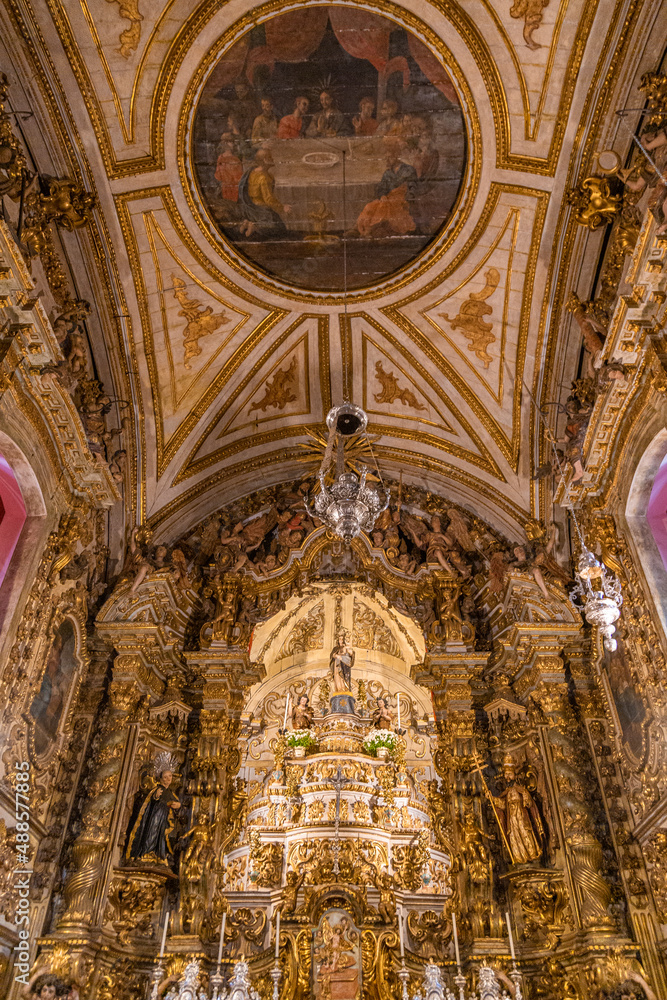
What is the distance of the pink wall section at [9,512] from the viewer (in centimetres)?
887

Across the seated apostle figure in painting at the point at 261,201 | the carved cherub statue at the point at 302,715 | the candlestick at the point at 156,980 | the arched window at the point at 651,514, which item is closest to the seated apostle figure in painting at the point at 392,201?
the seated apostle figure in painting at the point at 261,201

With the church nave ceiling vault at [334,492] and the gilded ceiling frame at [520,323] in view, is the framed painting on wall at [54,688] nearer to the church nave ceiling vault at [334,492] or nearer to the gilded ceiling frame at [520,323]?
the church nave ceiling vault at [334,492]

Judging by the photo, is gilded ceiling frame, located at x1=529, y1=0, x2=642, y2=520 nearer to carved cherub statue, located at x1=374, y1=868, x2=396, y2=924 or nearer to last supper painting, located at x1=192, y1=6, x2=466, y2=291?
last supper painting, located at x1=192, y1=6, x2=466, y2=291

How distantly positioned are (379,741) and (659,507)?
234 inches

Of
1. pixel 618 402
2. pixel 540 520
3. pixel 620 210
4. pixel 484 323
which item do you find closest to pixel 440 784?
pixel 540 520

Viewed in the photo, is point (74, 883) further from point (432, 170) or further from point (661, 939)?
point (432, 170)

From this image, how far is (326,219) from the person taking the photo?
11.1 meters

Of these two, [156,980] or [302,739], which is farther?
[302,739]

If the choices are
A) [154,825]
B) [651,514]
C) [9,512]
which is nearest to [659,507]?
[651,514]

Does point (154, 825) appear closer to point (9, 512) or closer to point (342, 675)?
point (342, 675)

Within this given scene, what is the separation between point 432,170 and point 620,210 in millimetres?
2697

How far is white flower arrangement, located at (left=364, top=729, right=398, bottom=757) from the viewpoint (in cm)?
1220

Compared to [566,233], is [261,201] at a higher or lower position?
higher

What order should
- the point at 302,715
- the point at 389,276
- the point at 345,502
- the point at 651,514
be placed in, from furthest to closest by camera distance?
the point at 302,715 < the point at 389,276 < the point at 651,514 < the point at 345,502
